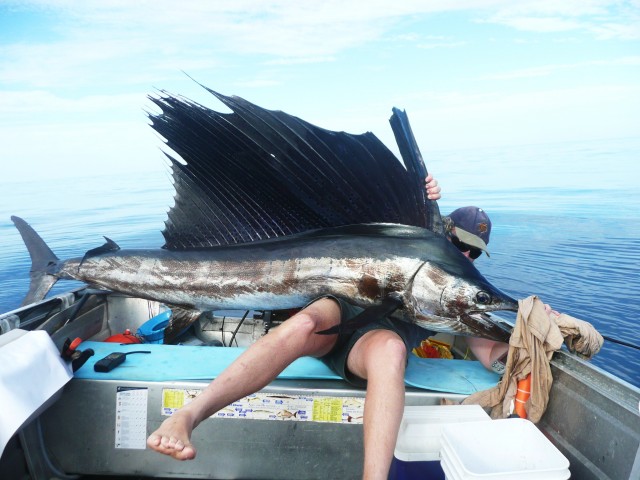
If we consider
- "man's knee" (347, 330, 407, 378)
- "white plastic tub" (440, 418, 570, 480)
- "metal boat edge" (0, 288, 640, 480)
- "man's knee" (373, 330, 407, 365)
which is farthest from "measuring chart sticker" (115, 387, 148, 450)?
"white plastic tub" (440, 418, 570, 480)

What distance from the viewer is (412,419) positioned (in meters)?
1.60

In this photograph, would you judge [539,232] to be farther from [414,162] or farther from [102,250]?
[102,250]

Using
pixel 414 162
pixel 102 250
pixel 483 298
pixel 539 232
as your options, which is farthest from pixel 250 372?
pixel 539 232

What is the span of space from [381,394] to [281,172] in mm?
1168

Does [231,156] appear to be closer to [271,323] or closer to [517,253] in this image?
[271,323]

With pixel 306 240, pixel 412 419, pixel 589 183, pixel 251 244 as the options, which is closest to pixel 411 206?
pixel 306 240

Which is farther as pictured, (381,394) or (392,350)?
(392,350)

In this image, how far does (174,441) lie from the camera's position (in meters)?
1.16

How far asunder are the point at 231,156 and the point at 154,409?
1140mm

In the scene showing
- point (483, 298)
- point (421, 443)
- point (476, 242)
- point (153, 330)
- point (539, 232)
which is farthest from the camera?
point (539, 232)

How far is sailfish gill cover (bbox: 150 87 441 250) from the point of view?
217 cm

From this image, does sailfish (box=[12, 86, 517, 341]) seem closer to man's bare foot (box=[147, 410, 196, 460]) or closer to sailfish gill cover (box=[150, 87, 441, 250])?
sailfish gill cover (box=[150, 87, 441, 250])

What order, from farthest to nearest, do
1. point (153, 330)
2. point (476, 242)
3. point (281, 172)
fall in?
point (153, 330)
point (476, 242)
point (281, 172)

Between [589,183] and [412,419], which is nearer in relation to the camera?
[412,419]
